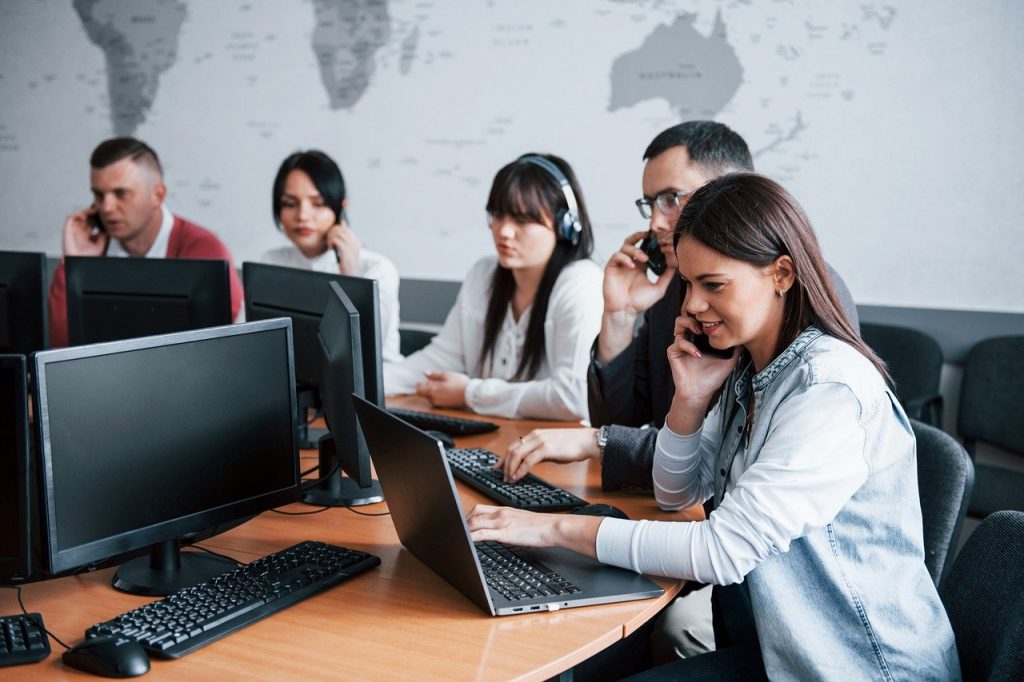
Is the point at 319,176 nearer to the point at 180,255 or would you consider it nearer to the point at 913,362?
the point at 180,255

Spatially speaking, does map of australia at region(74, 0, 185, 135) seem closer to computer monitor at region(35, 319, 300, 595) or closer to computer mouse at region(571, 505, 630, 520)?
computer monitor at region(35, 319, 300, 595)

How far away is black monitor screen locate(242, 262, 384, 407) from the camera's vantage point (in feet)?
5.85

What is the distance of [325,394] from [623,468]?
57 cm

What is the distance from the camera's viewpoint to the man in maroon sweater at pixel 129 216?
11.1 ft

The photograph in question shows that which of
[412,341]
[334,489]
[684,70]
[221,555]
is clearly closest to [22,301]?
[334,489]

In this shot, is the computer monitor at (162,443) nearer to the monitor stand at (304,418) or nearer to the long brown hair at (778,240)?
the monitor stand at (304,418)

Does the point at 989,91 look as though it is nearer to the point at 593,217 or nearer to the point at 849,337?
the point at 593,217

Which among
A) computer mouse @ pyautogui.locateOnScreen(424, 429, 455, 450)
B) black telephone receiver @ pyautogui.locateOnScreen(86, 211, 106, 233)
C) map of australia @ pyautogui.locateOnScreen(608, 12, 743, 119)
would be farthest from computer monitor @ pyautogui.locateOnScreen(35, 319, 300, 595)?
black telephone receiver @ pyautogui.locateOnScreen(86, 211, 106, 233)

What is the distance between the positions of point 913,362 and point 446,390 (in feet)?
4.92

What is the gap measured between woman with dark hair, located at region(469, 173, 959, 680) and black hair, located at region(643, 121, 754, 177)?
0.59 meters

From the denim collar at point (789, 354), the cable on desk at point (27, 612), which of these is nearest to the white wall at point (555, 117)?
the denim collar at point (789, 354)

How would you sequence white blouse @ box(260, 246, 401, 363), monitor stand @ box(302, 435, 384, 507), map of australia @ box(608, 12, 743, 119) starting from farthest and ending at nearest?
map of australia @ box(608, 12, 743, 119), white blouse @ box(260, 246, 401, 363), monitor stand @ box(302, 435, 384, 507)

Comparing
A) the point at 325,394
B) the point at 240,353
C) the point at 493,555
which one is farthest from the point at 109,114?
the point at 493,555

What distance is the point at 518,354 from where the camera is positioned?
106 inches
